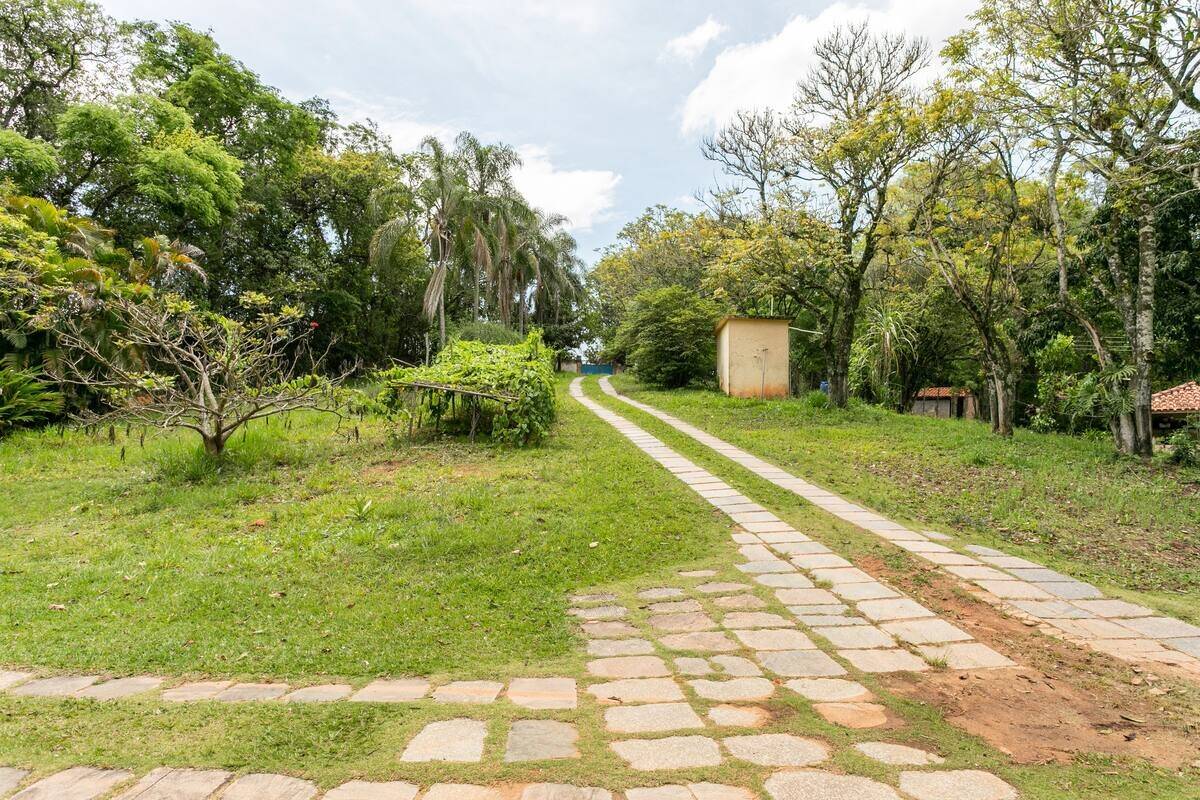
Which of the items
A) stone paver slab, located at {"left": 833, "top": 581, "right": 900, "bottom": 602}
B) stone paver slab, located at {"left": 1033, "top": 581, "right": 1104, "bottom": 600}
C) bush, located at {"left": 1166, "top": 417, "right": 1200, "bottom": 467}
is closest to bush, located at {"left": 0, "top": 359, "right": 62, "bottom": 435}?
stone paver slab, located at {"left": 833, "top": 581, "right": 900, "bottom": 602}

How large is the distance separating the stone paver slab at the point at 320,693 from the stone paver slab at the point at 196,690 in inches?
12.8

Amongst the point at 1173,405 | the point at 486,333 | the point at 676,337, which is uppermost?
the point at 486,333

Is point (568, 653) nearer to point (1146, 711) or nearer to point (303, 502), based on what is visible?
point (1146, 711)

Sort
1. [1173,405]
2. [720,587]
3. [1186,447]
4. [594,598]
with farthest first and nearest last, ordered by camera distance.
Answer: [1173,405]
[1186,447]
[720,587]
[594,598]

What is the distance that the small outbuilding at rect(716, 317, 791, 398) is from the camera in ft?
50.1

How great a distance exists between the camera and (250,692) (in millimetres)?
2516

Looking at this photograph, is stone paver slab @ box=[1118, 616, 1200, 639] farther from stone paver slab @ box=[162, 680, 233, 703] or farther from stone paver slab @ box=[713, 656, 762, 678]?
stone paver slab @ box=[162, 680, 233, 703]

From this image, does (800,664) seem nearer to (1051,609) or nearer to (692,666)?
(692,666)

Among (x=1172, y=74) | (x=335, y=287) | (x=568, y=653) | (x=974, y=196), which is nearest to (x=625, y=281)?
(x=335, y=287)

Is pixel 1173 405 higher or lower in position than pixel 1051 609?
higher

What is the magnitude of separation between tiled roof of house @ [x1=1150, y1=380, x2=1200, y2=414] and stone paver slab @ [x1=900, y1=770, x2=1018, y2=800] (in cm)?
2241

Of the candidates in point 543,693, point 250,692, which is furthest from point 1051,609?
point 250,692

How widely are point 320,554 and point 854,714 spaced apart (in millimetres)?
3472

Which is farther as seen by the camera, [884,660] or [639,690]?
[884,660]
